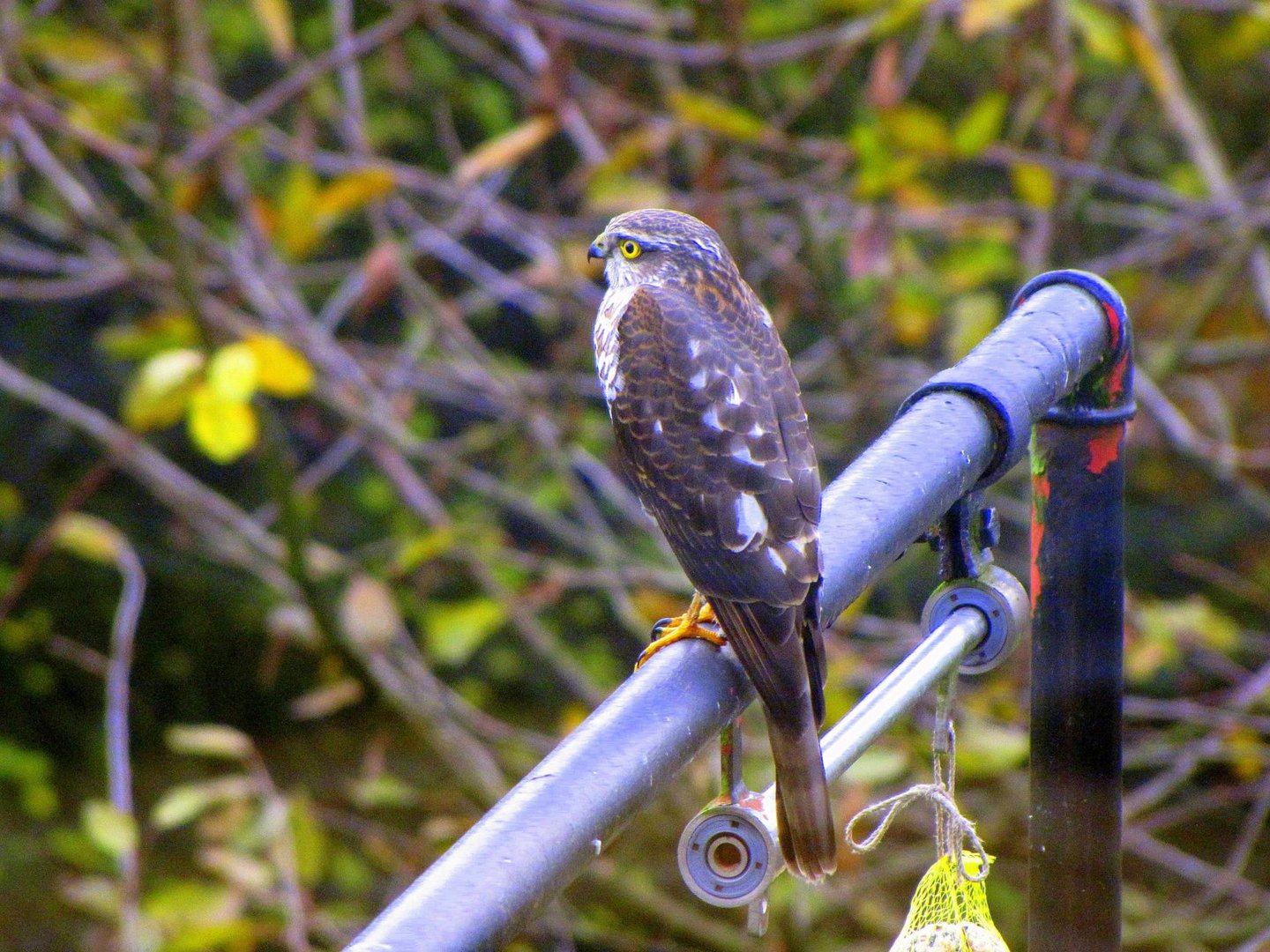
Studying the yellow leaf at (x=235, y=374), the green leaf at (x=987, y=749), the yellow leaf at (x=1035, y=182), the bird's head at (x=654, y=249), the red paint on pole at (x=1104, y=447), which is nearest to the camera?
the red paint on pole at (x=1104, y=447)

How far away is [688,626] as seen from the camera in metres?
1.82

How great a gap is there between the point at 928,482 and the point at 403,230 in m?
3.83

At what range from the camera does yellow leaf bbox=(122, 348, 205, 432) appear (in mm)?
2787

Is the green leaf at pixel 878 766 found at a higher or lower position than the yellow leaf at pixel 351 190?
lower

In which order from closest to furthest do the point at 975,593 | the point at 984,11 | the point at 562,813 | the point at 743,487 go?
the point at 562,813, the point at 975,593, the point at 743,487, the point at 984,11

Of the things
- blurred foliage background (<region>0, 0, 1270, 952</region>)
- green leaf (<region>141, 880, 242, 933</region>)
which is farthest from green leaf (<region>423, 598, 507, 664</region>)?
green leaf (<region>141, 880, 242, 933</region>)

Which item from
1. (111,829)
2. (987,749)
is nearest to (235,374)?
(111,829)

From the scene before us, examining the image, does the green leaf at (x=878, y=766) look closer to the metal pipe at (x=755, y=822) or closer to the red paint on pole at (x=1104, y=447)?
the red paint on pole at (x=1104, y=447)

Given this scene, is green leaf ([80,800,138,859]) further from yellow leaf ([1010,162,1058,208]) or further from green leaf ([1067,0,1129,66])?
green leaf ([1067,0,1129,66])

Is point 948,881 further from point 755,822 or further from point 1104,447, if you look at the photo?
point 1104,447

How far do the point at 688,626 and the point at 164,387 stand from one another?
137 centimetres

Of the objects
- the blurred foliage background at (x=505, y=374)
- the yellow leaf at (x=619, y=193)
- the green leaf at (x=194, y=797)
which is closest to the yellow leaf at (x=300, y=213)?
the blurred foliage background at (x=505, y=374)

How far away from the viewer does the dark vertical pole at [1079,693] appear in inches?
60.7

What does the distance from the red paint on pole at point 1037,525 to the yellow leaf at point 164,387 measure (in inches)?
67.8
